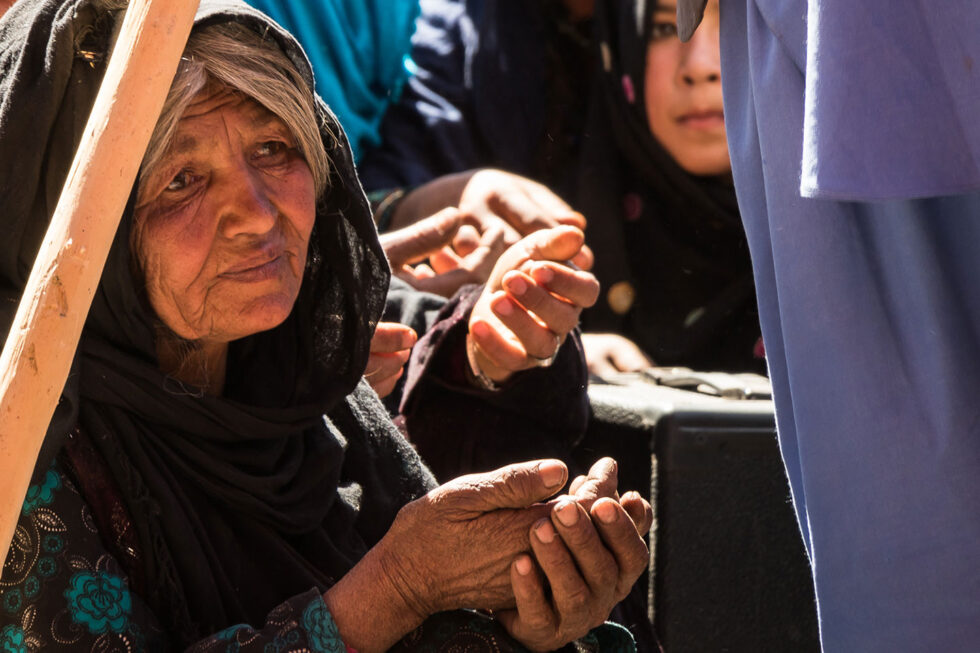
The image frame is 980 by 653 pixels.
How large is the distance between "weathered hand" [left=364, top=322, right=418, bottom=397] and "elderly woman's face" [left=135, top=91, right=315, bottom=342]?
41cm

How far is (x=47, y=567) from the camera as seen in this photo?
1.36m

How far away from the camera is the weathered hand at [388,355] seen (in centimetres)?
209

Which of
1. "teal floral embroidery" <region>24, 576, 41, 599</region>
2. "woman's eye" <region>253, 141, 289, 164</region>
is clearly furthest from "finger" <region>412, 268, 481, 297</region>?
"teal floral embroidery" <region>24, 576, 41, 599</region>

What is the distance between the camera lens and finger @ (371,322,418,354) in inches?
82.0

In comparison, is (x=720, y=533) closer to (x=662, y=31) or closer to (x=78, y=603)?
(x=78, y=603)

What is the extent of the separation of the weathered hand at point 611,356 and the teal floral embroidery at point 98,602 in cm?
163

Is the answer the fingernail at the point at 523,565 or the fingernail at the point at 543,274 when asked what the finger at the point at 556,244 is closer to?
the fingernail at the point at 543,274

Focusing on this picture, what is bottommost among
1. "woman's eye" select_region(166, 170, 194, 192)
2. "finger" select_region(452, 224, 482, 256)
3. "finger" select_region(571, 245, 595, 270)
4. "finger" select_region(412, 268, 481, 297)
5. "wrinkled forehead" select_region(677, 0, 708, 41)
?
"finger" select_region(412, 268, 481, 297)

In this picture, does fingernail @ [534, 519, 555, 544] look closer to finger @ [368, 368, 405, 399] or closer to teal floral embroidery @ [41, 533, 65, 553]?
teal floral embroidery @ [41, 533, 65, 553]

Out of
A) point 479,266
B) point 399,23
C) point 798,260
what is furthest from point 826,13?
point 399,23

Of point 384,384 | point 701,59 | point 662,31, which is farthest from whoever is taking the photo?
point 662,31

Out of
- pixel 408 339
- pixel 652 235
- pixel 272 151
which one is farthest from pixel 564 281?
pixel 652 235

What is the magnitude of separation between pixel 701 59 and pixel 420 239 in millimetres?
1229

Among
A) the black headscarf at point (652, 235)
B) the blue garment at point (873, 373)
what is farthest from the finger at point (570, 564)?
the black headscarf at point (652, 235)
